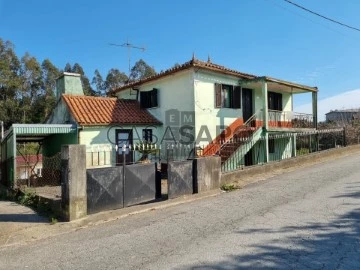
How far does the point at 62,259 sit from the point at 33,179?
8435 millimetres

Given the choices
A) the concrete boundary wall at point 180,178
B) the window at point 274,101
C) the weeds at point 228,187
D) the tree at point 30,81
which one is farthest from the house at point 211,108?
the tree at point 30,81

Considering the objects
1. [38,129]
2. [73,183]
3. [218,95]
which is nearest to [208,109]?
[218,95]

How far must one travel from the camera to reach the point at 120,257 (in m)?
4.95

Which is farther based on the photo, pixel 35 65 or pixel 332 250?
pixel 35 65

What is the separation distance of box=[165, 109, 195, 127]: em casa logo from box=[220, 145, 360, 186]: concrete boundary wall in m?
4.20

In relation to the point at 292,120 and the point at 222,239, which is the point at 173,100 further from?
the point at 222,239

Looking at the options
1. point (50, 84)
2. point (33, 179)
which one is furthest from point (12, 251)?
point (50, 84)

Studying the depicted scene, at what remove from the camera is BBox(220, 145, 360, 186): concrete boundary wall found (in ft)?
36.4

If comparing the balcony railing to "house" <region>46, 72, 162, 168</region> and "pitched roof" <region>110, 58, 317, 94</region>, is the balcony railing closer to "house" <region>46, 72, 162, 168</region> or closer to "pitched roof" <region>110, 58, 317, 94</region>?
"pitched roof" <region>110, 58, 317, 94</region>

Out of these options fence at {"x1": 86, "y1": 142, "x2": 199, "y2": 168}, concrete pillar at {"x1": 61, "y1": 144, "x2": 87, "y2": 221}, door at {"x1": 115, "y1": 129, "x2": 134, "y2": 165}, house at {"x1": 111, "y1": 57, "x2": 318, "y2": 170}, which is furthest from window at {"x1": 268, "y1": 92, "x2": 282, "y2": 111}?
concrete pillar at {"x1": 61, "y1": 144, "x2": 87, "y2": 221}

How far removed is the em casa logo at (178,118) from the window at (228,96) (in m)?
1.66

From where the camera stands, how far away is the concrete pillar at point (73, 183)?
277 inches

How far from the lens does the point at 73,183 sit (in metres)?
7.05

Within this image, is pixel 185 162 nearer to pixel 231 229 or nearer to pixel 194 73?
pixel 231 229
